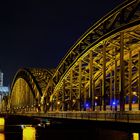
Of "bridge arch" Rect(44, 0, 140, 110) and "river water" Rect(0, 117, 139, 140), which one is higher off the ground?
"bridge arch" Rect(44, 0, 140, 110)

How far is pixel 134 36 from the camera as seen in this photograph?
7056cm

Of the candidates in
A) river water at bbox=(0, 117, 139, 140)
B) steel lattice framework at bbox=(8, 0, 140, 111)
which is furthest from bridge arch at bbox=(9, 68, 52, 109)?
river water at bbox=(0, 117, 139, 140)

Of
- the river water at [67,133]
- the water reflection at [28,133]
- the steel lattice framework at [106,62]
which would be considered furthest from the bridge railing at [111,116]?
the water reflection at [28,133]

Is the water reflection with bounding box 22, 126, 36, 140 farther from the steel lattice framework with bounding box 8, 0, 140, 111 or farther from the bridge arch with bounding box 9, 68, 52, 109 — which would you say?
the bridge arch with bounding box 9, 68, 52, 109

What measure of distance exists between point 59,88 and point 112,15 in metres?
33.0

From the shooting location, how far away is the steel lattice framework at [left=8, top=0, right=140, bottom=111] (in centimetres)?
6556

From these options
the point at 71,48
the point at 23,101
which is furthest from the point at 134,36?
the point at 23,101

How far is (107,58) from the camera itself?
83.5 metres

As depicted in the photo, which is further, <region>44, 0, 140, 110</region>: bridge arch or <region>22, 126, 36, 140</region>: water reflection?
<region>44, 0, 140, 110</region>: bridge arch

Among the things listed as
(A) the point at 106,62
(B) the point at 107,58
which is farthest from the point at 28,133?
(B) the point at 107,58

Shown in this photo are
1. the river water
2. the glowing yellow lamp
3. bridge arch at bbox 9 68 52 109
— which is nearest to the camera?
the glowing yellow lamp

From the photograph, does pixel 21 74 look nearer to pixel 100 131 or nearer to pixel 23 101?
pixel 23 101

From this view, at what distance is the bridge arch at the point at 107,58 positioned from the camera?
6531cm

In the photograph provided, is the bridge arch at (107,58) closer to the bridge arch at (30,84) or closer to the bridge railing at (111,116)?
the bridge railing at (111,116)
